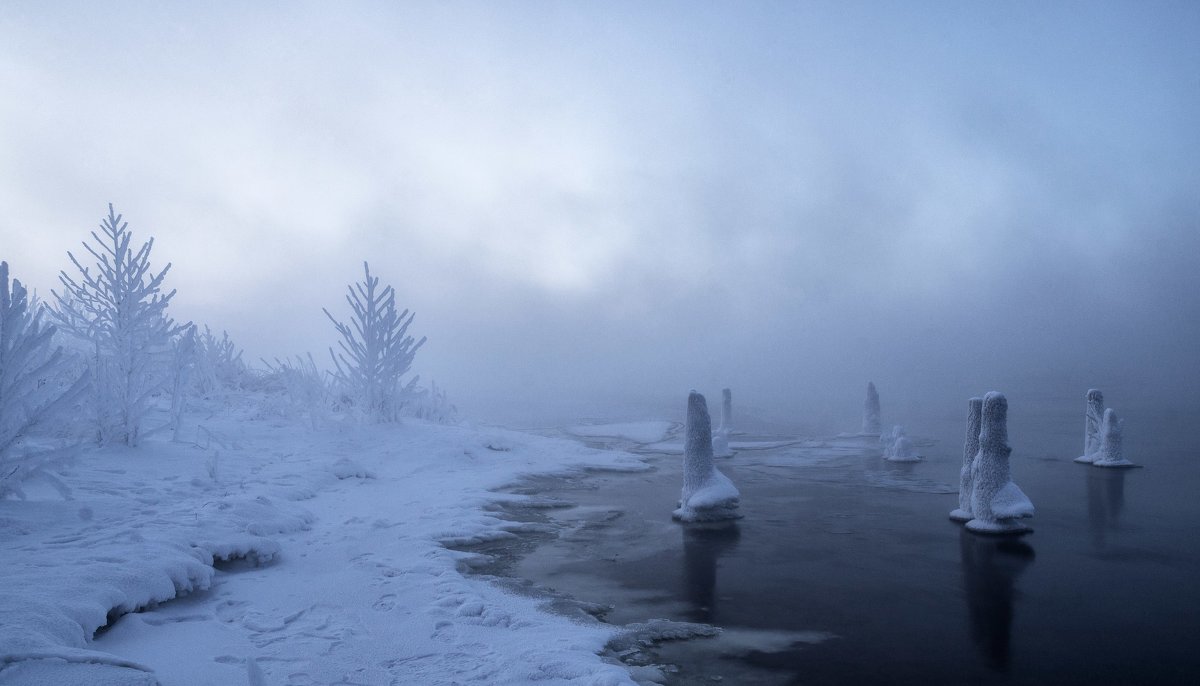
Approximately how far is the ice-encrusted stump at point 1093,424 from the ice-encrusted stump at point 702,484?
60.9 feet

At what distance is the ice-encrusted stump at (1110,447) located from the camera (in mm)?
23453

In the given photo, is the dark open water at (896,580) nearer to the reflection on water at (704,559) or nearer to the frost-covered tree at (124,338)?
the reflection on water at (704,559)

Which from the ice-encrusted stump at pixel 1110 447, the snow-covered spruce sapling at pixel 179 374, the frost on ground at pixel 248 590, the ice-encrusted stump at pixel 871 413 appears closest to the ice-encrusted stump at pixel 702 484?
the frost on ground at pixel 248 590

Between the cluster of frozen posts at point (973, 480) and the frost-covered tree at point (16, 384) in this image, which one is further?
the cluster of frozen posts at point (973, 480)

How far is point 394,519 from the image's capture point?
1306 cm

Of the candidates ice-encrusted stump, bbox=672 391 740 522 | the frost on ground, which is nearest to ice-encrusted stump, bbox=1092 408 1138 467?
ice-encrusted stump, bbox=672 391 740 522

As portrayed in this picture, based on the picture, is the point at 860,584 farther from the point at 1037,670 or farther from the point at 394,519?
the point at 394,519

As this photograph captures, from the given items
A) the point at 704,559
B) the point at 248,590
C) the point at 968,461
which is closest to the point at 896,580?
the point at 704,559

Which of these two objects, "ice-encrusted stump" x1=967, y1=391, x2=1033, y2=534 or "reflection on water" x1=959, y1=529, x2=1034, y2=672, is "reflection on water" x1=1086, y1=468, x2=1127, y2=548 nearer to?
"ice-encrusted stump" x1=967, y1=391, x2=1033, y2=534

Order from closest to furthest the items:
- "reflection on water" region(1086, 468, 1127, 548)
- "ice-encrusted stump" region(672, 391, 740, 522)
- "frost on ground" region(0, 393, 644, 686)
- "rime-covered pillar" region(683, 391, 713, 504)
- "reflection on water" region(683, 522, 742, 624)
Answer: "frost on ground" region(0, 393, 644, 686)
"reflection on water" region(683, 522, 742, 624)
"reflection on water" region(1086, 468, 1127, 548)
"ice-encrusted stump" region(672, 391, 740, 522)
"rime-covered pillar" region(683, 391, 713, 504)

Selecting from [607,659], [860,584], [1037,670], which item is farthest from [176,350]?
[1037,670]

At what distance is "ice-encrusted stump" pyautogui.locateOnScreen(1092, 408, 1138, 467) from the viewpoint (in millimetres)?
23453

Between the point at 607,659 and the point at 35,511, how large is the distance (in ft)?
27.8

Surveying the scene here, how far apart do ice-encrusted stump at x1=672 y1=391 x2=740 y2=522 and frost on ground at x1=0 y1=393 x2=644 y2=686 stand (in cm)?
467
